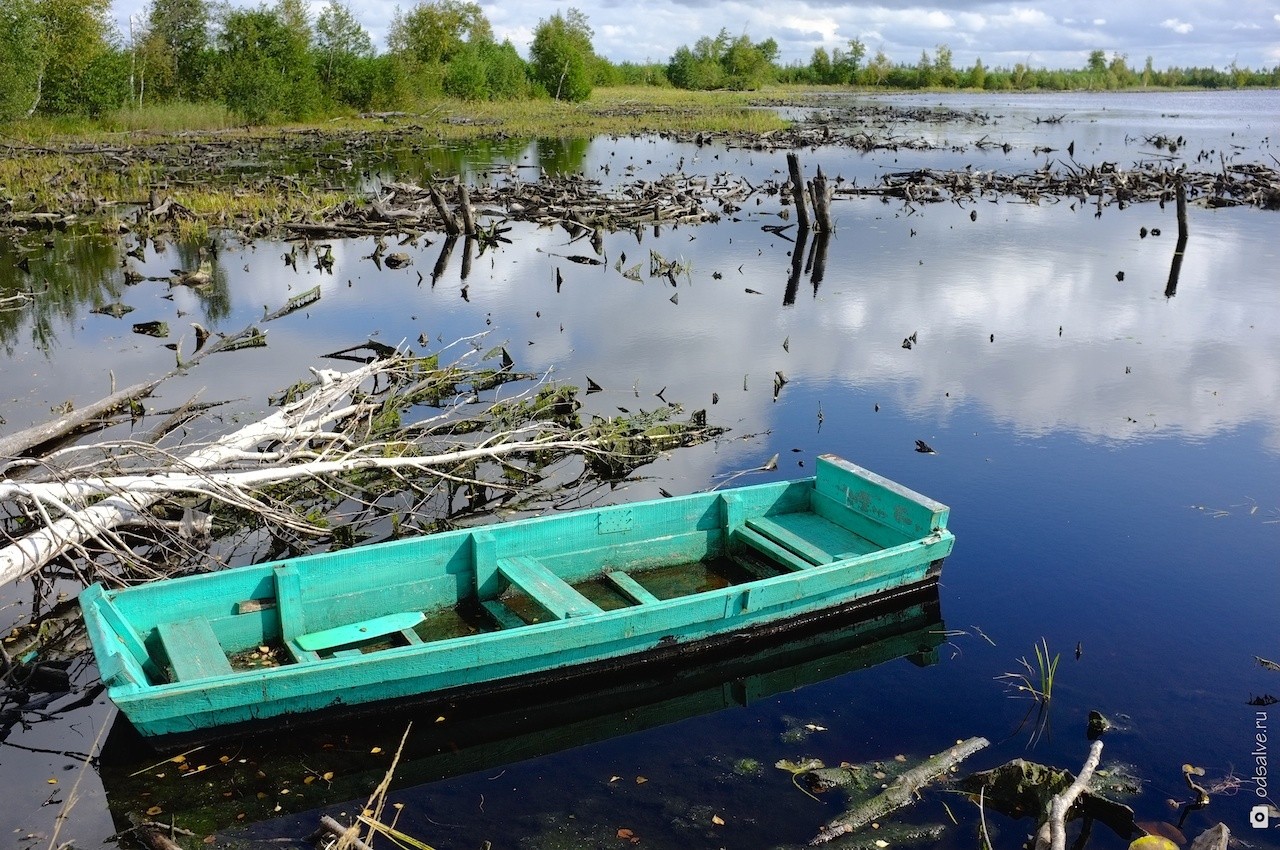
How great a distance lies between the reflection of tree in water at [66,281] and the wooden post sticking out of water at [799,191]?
468 inches

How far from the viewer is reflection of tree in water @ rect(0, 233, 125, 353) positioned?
16.0 metres

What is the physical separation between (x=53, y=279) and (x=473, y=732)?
1592 cm

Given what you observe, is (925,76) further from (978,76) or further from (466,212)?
(466,212)

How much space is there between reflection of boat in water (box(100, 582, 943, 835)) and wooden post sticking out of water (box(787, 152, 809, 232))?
16.3 m

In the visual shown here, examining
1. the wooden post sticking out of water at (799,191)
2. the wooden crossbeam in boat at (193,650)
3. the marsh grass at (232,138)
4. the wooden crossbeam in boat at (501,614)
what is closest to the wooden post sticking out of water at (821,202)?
the wooden post sticking out of water at (799,191)

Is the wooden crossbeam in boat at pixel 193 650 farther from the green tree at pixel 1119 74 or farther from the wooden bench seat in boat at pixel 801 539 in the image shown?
the green tree at pixel 1119 74

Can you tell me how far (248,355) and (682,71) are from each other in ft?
270

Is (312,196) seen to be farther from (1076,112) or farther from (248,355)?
(1076,112)

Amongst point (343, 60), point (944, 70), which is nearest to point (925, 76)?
point (944, 70)

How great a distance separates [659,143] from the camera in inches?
1726

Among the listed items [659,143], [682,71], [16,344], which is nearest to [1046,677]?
[16,344]

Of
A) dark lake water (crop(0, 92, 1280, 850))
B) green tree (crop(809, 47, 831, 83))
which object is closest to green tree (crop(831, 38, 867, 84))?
green tree (crop(809, 47, 831, 83))

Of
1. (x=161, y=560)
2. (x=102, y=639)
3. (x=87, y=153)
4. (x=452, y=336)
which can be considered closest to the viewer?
(x=102, y=639)

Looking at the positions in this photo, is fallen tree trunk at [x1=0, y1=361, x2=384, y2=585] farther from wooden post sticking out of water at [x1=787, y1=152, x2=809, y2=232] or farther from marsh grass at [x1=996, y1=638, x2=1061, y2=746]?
wooden post sticking out of water at [x1=787, y1=152, x2=809, y2=232]
